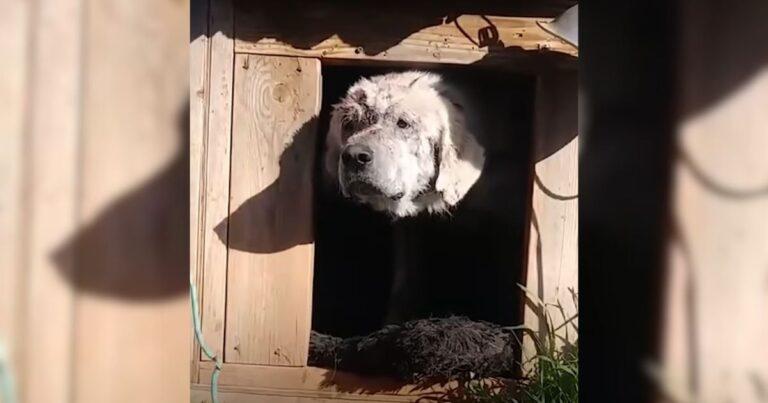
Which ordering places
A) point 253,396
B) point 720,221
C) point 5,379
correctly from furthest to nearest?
1. point 253,396
2. point 720,221
3. point 5,379

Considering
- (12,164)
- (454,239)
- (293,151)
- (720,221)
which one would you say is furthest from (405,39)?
(12,164)

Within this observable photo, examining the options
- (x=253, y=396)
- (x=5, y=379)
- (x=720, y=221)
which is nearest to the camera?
(x=5, y=379)

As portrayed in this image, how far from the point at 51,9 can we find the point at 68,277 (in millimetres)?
292

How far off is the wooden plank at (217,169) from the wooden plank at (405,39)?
5 cm

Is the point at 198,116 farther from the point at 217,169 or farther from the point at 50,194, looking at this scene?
the point at 50,194

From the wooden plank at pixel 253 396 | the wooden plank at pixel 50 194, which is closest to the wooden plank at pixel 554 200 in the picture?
the wooden plank at pixel 253 396

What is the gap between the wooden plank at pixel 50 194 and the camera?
33.4 inches

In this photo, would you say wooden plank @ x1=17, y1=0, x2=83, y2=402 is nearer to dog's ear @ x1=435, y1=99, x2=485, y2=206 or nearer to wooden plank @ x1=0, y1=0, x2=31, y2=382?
wooden plank @ x1=0, y1=0, x2=31, y2=382

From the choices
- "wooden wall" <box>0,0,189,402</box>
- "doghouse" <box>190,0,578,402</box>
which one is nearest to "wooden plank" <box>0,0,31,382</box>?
"wooden wall" <box>0,0,189,402</box>

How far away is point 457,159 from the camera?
2.39m

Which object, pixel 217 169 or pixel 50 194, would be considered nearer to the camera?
pixel 50 194

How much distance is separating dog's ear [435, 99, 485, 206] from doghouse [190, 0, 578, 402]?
0.16 meters

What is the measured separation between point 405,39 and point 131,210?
1589mm

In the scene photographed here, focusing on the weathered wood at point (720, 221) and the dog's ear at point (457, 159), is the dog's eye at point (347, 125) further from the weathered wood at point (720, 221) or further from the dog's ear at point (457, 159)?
the weathered wood at point (720, 221)
